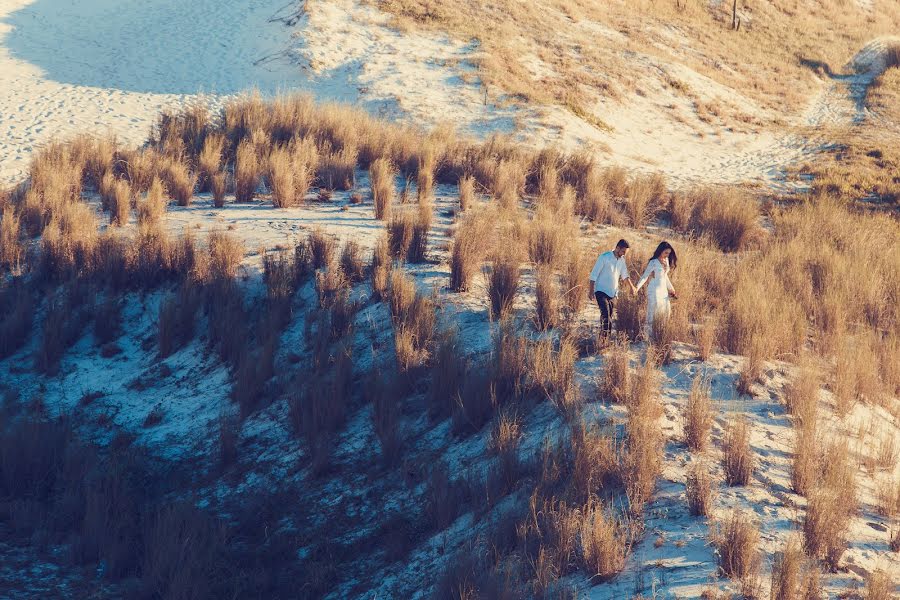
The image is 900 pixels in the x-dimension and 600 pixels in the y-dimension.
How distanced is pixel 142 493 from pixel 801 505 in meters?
5.89

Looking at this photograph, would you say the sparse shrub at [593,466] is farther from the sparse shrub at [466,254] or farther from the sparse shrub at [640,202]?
the sparse shrub at [640,202]

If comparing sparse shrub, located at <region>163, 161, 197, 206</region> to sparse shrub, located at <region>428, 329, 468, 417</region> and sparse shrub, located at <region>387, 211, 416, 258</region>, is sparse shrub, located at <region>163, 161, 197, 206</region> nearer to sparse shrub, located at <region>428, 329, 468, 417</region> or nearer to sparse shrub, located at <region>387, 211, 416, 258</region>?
sparse shrub, located at <region>387, 211, 416, 258</region>

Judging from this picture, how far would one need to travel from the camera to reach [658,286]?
29.2ft

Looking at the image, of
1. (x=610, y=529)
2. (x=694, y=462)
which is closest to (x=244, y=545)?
(x=610, y=529)

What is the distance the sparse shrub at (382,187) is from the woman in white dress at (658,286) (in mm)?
5493

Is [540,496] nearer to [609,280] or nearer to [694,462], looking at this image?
[694,462]

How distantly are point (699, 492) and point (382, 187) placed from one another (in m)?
8.81

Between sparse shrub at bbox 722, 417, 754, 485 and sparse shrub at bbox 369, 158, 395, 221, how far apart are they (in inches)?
307

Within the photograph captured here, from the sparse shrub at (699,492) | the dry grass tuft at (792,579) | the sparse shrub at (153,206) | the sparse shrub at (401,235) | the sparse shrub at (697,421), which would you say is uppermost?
the sparse shrub at (153,206)

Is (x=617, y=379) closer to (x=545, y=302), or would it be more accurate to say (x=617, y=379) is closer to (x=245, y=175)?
(x=545, y=302)

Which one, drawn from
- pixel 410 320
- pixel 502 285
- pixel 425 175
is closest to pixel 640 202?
pixel 425 175

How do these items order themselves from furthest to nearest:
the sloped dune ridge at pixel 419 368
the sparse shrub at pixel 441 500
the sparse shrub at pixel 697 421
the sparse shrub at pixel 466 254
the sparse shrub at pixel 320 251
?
the sparse shrub at pixel 320 251
the sparse shrub at pixel 466 254
the sparse shrub at pixel 697 421
the sparse shrub at pixel 441 500
the sloped dune ridge at pixel 419 368

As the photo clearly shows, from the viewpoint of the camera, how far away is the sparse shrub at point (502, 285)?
9.70 meters

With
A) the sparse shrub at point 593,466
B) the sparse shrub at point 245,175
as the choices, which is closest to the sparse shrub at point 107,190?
the sparse shrub at point 245,175
